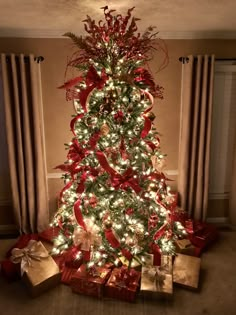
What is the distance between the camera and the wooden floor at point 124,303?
9.27 ft

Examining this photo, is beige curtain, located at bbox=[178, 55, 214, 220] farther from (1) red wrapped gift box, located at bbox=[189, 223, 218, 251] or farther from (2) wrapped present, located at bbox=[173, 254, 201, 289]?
(2) wrapped present, located at bbox=[173, 254, 201, 289]

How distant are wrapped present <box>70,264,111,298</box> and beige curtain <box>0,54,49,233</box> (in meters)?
1.11

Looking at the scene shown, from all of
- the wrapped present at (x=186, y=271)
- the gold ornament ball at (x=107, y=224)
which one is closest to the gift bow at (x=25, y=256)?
the gold ornament ball at (x=107, y=224)

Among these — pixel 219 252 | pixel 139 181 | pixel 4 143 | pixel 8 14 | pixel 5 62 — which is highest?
pixel 8 14

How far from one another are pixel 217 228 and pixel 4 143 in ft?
9.47

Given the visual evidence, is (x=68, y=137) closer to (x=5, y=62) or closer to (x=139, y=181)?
(x=5, y=62)

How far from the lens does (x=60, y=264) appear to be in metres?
3.28

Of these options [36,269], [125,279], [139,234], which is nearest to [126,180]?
[139,234]

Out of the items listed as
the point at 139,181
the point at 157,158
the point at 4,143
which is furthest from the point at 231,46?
the point at 4,143

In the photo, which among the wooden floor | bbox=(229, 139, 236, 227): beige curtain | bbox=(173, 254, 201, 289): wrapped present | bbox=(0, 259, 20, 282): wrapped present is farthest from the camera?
bbox=(229, 139, 236, 227): beige curtain

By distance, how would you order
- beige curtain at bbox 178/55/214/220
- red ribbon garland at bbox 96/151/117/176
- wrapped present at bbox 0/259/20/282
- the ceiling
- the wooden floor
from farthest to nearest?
1. beige curtain at bbox 178/55/214/220
2. wrapped present at bbox 0/259/20/282
3. the wooden floor
4. red ribbon garland at bbox 96/151/117/176
5. the ceiling

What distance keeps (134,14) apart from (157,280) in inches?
94.0

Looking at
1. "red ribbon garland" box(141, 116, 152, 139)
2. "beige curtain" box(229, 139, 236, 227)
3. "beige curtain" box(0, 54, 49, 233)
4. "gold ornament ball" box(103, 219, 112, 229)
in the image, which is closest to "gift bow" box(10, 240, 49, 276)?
"beige curtain" box(0, 54, 49, 233)

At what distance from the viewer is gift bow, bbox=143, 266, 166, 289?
2945mm
